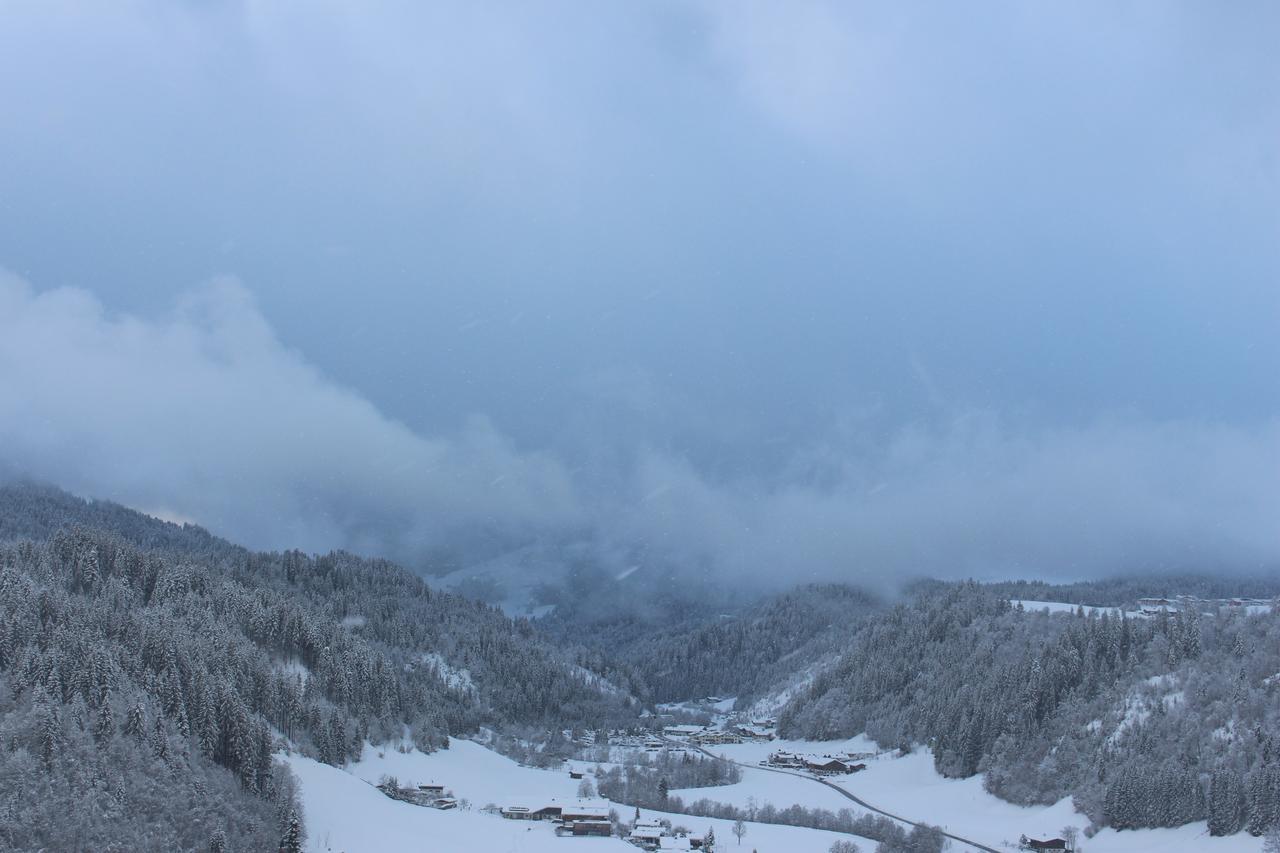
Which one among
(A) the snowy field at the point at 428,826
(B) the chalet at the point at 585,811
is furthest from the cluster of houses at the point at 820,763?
(B) the chalet at the point at 585,811

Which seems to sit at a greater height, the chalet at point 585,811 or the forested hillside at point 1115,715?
the forested hillside at point 1115,715

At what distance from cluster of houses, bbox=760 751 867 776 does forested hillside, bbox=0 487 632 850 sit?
166 ft

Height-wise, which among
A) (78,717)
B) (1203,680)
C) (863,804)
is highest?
(1203,680)

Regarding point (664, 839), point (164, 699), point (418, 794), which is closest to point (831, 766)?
point (664, 839)

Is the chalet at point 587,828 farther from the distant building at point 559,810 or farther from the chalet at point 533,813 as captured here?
the chalet at point 533,813

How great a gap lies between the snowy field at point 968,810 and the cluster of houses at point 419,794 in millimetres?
39646

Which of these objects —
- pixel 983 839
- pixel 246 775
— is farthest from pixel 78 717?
pixel 983 839

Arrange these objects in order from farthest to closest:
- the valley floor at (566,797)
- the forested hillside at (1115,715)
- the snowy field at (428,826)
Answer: the forested hillside at (1115,715)
the valley floor at (566,797)
the snowy field at (428,826)

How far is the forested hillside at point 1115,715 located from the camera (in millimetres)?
98062

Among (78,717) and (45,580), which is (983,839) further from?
(45,580)

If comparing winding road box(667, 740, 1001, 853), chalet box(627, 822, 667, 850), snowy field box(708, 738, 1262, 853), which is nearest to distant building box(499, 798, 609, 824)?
chalet box(627, 822, 667, 850)

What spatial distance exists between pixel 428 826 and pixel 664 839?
23.3 m

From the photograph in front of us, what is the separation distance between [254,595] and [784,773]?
82.8 metres

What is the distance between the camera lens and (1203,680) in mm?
116250
